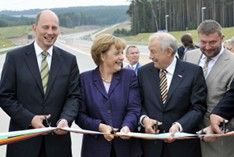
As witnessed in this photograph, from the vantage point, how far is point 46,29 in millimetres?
5551

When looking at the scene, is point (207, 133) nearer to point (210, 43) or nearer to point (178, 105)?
point (178, 105)

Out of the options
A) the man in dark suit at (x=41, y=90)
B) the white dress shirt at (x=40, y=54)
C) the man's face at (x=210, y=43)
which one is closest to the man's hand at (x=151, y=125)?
the man in dark suit at (x=41, y=90)

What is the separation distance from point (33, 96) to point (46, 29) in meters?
0.67

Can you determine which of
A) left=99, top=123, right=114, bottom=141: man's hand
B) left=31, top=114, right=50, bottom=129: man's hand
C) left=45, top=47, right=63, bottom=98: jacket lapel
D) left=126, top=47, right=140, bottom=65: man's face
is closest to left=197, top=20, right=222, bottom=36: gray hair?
left=99, top=123, right=114, bottom=141: man's hand

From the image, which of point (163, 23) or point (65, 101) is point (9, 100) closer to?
point (65, 101)

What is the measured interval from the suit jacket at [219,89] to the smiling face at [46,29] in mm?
1618

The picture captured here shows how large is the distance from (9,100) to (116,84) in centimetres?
107

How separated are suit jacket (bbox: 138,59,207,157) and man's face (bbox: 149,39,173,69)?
142mm

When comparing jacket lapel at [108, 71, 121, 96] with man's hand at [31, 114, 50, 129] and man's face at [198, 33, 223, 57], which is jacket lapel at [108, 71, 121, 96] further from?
man's face at [198, 33, 223, 57]

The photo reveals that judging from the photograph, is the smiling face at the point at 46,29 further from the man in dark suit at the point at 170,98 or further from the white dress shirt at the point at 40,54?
the man in dark suit at the point at 170,98

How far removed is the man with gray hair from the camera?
219 inches

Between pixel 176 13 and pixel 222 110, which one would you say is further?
pixel 176 13

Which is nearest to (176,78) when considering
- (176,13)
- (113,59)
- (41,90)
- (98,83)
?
(113,59)

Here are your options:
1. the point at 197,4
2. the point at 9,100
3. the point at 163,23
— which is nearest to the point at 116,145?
the point at 9,100
